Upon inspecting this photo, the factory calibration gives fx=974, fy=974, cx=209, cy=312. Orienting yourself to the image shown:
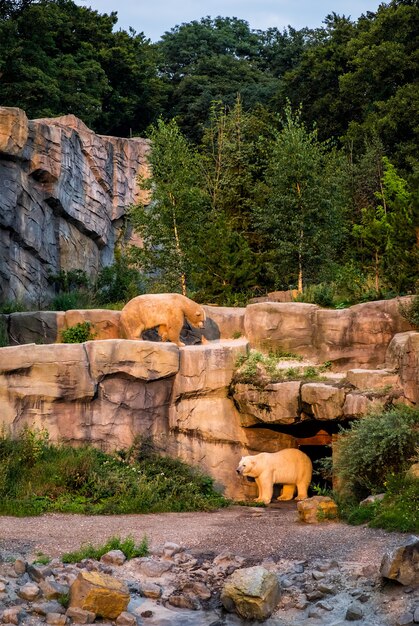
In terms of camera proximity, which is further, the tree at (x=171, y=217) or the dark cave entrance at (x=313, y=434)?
the tree at (x=171, y=217)

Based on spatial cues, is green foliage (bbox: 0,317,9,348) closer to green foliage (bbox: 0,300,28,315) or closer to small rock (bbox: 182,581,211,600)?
green foliage (bbox: 0,300,28,315)

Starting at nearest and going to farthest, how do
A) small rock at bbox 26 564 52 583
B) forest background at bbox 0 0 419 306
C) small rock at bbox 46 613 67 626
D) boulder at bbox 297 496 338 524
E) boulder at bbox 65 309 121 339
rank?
small rock at bbox 46 613 67 626
small rock at bbox 26 564 52 583
boulder at bbox 297 496 338 524
boulder at bbox 65 309 121 339
forest background at bbox 0 0 419 306

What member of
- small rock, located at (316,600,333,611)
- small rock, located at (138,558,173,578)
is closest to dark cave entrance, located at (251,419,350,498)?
small rock, located at (138,558,173,578)

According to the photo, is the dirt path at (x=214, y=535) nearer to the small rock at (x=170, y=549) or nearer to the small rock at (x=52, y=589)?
the small rock at (x=170, y=549)

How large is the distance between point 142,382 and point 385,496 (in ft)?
19.5

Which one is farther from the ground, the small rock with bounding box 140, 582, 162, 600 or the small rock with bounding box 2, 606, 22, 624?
the small rock with bounding box 2, 606, 22, 624

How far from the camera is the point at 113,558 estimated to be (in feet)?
37.1

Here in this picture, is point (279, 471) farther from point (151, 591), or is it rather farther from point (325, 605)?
point (325, 605)

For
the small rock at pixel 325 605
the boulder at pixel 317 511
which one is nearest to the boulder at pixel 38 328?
the boulder at pixel 317 511

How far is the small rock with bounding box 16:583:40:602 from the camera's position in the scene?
10156mm

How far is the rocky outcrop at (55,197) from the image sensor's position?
25250mm

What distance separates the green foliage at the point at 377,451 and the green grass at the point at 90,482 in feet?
8.31

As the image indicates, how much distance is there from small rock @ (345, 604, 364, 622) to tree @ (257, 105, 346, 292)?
52.5 feet

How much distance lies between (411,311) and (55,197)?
1292 cm
